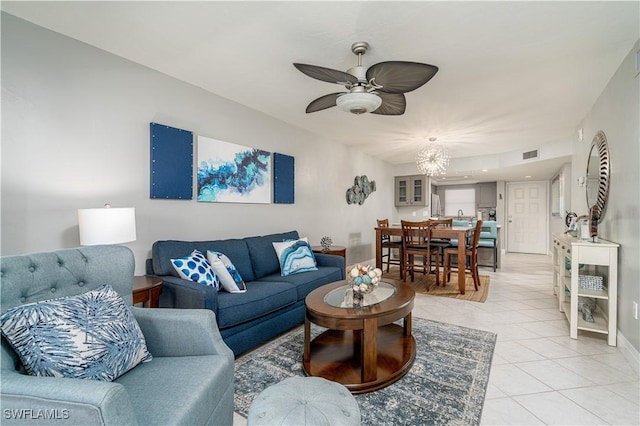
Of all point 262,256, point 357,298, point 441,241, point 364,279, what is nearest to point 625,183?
point 364,279

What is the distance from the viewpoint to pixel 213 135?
3.23 metres

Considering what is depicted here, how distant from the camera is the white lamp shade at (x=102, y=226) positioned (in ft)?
6.25

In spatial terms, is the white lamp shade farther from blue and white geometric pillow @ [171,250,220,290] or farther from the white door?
the white door

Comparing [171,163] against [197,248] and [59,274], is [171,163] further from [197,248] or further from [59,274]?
[59,274]

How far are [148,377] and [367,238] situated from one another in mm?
5591

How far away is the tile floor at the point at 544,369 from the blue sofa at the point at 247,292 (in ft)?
2.40

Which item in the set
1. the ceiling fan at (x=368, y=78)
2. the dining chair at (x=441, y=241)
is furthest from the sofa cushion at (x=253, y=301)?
the dining chair at (x=441, y=241)

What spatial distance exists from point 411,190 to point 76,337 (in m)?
7.25

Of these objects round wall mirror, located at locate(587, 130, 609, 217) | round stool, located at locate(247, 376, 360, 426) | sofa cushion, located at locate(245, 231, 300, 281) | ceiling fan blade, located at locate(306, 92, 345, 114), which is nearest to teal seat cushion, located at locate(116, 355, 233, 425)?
round stool, located at locate(247, 376, 360, 426)

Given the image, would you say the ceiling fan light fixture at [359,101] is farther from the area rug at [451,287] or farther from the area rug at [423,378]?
the area rug at [451,287]

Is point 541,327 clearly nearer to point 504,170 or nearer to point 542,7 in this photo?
point 542,7

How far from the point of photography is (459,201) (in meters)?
9.25

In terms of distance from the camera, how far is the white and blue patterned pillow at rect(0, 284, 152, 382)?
3.46 feet

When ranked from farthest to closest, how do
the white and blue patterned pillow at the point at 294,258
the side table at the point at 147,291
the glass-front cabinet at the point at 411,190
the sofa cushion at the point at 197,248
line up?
the glass-front cabinet at the point at 411,190
the white and blue patterned pillow at the point at 294,258
the sofa cushion at the point at 197,248
the side table at the point at 147,291
